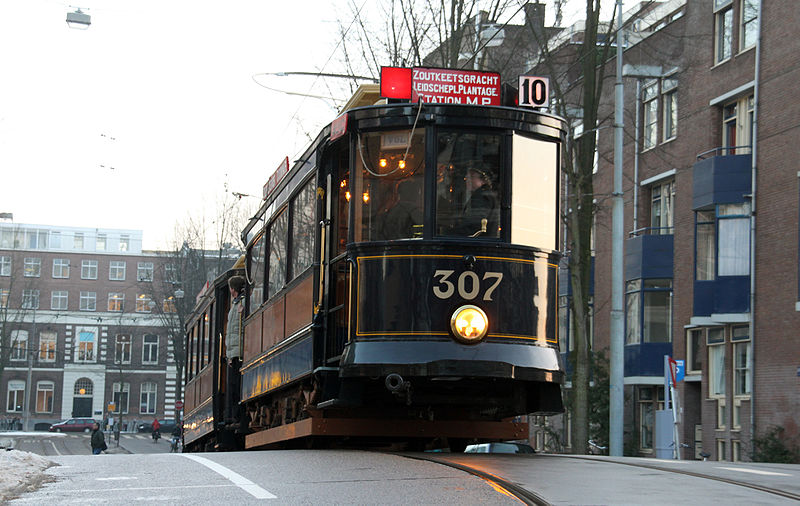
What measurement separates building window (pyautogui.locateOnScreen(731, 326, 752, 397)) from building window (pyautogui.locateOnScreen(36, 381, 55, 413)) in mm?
71057

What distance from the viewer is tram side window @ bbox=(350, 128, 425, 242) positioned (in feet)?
38.2

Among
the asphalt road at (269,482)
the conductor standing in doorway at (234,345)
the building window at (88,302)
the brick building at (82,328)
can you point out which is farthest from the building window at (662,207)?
the building window at (88,302)

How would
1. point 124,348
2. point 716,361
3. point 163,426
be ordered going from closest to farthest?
1. point 716,361
2. point 163,426
3. point 124,348

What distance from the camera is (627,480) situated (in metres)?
8.69

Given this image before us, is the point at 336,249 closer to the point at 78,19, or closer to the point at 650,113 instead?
the point at 78,19

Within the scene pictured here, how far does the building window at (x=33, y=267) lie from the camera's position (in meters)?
94.6

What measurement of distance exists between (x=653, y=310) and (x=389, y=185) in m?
23.3

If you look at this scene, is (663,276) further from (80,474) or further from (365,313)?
(80,474)

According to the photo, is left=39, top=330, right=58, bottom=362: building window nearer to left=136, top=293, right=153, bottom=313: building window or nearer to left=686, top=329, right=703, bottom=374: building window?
left=136, top=293, right=153, bottom=313: building window

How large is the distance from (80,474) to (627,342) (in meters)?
26.4

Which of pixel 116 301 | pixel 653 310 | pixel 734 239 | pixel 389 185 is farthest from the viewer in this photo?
pixel 116 301

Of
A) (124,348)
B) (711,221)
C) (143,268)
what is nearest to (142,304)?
(143,268)

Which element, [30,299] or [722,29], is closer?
[722,29]

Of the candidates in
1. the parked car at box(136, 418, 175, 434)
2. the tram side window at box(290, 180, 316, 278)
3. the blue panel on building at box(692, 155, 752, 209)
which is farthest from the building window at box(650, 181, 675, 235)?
the parked car at box(136, 418, 175, 434)
